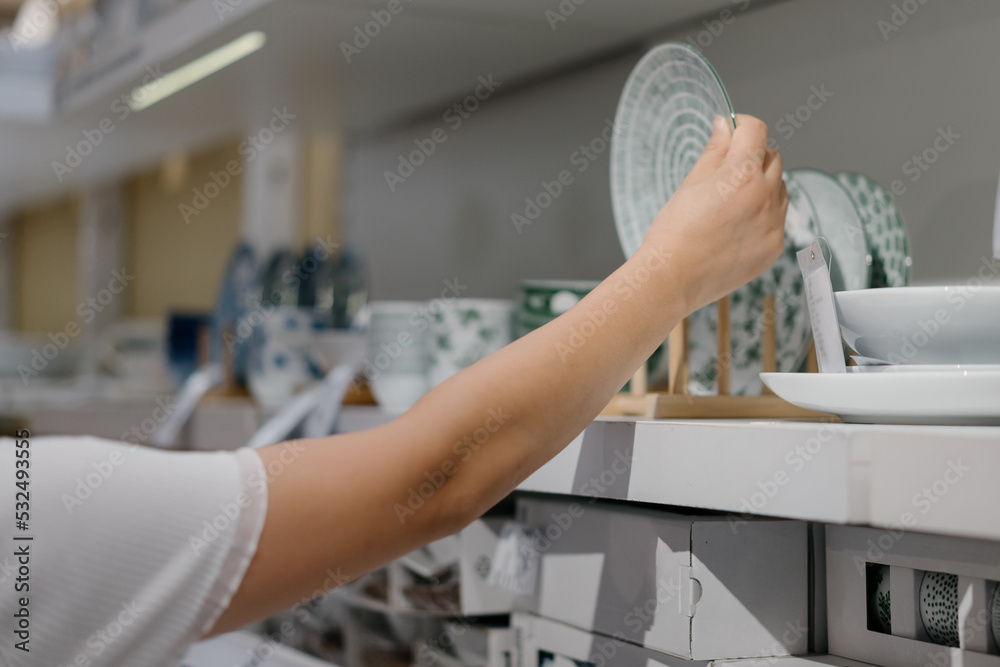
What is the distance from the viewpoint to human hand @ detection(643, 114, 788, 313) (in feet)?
2.02

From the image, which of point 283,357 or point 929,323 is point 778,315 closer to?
point 929,323

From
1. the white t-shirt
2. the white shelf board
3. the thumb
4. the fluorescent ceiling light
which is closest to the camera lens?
the white t-shirt

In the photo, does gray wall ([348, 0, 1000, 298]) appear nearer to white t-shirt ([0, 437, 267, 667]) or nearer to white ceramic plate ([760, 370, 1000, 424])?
white ceramic plate ([760, 370, 1000, 424])

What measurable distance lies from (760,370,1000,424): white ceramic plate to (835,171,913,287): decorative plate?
192 millimetres

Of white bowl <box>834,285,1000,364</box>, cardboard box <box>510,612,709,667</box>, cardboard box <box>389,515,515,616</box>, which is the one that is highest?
white bowl <box>834,285,1000,364</box>

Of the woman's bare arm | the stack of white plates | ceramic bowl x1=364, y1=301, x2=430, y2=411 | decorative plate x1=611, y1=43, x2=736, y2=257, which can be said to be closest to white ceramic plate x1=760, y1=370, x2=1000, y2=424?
the stack of white plates

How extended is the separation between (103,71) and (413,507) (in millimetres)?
1207

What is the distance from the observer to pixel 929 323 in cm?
55

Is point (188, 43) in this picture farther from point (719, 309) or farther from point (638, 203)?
point (719, 309)

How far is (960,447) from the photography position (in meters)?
0.45

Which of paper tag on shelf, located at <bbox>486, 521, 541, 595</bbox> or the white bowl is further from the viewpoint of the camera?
paper tag on shelf, located at <bbox>486, 521, 541, 595</bbox>

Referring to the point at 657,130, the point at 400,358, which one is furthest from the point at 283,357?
the point at 657,130

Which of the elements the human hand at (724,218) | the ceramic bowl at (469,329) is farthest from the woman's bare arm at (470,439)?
the ceramic bowl at (469,329)

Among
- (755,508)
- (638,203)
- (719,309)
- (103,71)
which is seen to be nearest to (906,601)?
(755,508)
